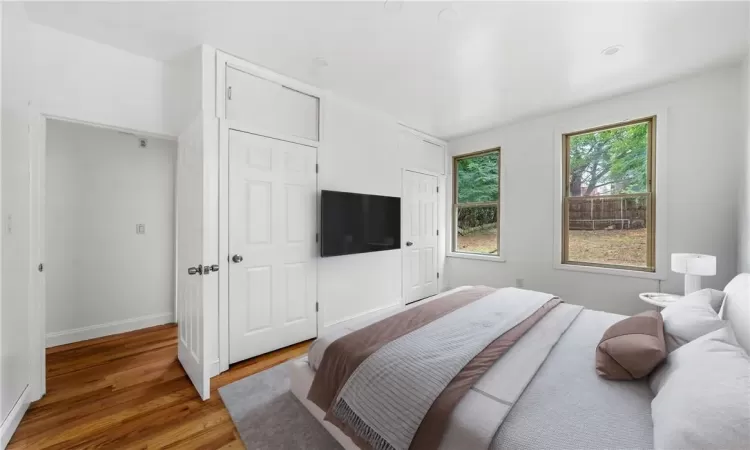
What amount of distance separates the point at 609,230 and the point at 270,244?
3.75 meters

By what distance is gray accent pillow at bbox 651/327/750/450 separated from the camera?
2.47 ft

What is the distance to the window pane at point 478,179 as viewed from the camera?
421 cm

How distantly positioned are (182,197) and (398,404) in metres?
2.26

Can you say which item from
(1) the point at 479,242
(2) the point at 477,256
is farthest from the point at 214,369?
(1) the point at 479,242

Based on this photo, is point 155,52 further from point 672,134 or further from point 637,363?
point 672,134

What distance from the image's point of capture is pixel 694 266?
2.21 meters

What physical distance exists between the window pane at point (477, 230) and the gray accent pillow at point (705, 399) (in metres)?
3.09

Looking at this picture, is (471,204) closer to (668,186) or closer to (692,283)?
(668,186)

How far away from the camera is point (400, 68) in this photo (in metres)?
2.52

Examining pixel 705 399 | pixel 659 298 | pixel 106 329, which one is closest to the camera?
pixel 705 399

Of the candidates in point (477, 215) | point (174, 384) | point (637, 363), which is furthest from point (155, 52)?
point (477, 215)

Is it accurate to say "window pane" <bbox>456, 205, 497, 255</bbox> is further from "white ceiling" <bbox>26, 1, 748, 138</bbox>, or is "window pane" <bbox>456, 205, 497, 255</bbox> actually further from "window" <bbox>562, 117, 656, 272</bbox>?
"white ceiling" <bbox>26, 1, 748, 138</bbox>

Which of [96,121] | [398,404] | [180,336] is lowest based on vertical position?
[180,336]

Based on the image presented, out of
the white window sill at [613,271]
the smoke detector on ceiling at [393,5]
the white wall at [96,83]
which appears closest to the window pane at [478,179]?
the white window sill at [613,271]
